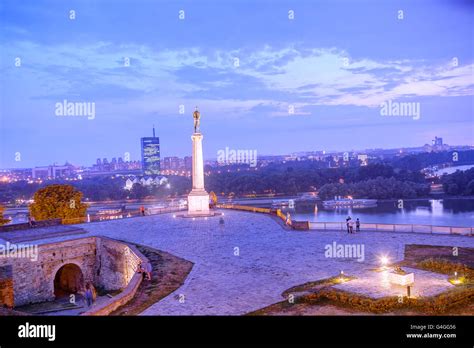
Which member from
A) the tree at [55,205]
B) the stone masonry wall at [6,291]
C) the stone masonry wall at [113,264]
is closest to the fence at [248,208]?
the tree at [55,205]

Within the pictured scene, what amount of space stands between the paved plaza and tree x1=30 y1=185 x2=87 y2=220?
995 centimetres

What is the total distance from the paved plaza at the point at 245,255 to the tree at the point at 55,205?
32.6 ft

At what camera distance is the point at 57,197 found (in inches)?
1544

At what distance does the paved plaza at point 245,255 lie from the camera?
42.0 feet

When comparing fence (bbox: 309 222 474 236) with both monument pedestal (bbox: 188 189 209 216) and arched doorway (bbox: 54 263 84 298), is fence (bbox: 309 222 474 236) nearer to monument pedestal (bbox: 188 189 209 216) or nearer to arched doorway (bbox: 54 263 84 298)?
monument pedestal (bbox: 188 189 209 216)

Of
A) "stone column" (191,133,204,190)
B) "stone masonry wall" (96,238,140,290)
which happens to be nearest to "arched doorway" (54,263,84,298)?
"stone masonry wall" (96,238,140,290)

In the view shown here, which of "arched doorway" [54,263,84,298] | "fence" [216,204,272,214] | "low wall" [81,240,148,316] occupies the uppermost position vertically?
"fence" [216,204,272,214]

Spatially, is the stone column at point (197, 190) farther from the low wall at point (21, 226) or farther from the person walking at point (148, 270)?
the person walking at point (148, 270)

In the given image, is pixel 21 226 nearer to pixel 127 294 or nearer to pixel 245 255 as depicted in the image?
pixel 245 255

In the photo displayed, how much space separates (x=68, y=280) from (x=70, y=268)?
26.7 inches


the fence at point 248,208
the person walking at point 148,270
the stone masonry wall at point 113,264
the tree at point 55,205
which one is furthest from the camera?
the tree at point 55,205

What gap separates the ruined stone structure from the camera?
21.4 m
